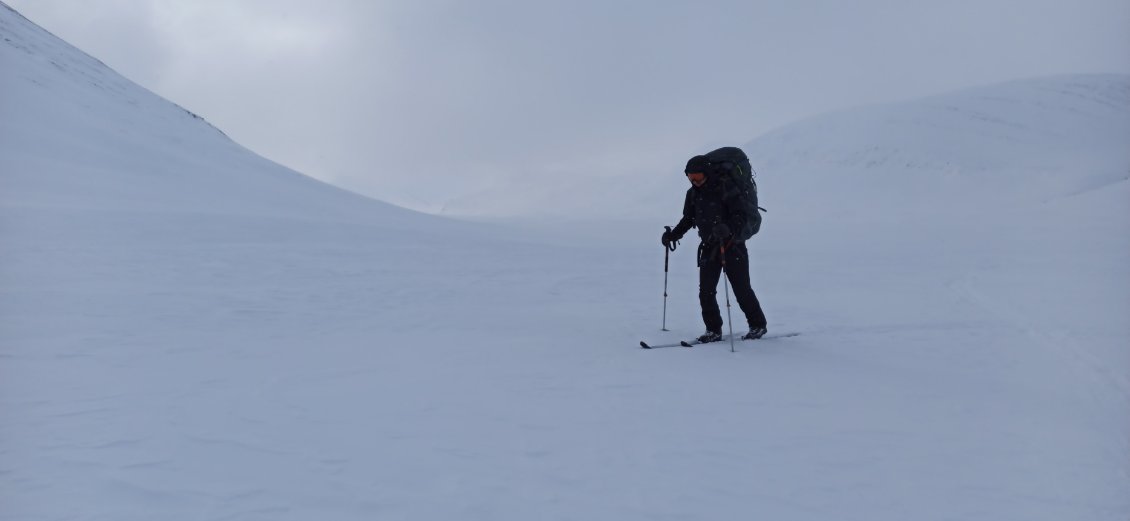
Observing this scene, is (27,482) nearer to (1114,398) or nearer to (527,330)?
(527,330)

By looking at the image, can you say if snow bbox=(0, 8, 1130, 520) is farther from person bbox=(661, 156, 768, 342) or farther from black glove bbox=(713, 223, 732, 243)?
black glove bbox=(713, 223, 732, 243)

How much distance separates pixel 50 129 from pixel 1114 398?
27371mm

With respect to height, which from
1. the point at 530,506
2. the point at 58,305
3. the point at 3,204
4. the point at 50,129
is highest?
the point at 50,129

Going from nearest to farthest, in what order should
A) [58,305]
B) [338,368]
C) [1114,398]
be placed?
1. [1114,398]
2. [338,368]
3. [58,305]

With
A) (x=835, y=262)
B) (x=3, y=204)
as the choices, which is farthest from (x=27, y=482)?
(x=835, y=262)

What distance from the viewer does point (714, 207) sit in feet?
23.5

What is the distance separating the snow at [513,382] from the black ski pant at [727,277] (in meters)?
0.49

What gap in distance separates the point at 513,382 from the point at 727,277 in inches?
119

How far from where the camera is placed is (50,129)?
22.2 meters

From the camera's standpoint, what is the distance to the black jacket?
→ 703cm

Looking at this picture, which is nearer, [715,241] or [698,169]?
[698,169]

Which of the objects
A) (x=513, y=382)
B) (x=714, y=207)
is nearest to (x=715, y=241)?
(x=714, y=207)

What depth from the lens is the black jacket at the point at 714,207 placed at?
23.1 ft

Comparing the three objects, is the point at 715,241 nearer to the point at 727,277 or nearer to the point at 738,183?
the point at 727,277
